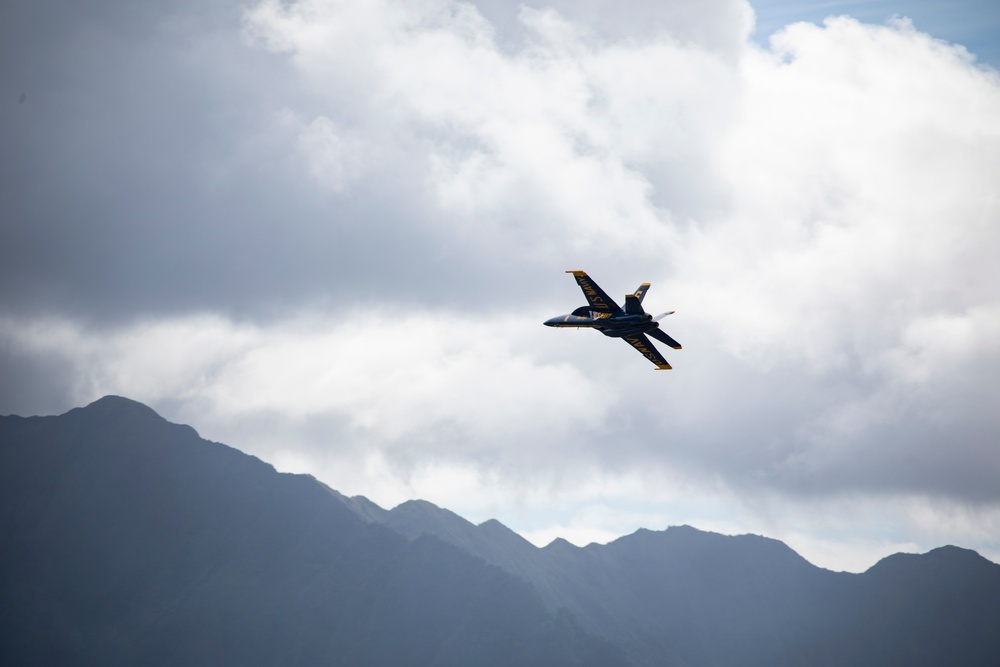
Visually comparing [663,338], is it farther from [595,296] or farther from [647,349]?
[595,296]

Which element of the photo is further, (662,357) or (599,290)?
(662,357)

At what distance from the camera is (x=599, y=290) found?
96.8m

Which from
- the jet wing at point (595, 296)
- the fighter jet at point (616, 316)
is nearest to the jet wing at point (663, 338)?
the fighter jet at point (616, 316)

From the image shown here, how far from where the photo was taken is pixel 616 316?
324ft

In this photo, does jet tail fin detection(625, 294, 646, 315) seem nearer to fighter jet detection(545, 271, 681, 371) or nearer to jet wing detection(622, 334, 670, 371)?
fighter jet detection(545, 271, 681, 371)

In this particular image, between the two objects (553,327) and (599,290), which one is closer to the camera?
Result: (599,290)

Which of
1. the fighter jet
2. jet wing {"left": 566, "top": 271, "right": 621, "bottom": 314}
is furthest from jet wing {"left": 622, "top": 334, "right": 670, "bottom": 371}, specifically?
jet wing {"left": 566, "top": 271, "right": 621, "bottom": 314}

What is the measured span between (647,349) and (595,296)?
13.7 meters

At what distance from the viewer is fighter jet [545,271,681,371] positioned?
96.8 meters

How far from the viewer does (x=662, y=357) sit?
109m

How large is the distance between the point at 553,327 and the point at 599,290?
1268cm

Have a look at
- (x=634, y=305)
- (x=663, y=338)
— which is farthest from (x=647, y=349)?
(x=634, y=305)

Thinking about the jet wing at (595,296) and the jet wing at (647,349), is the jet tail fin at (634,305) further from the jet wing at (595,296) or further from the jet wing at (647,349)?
the jet wing at (647,349)

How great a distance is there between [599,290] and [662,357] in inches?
673
